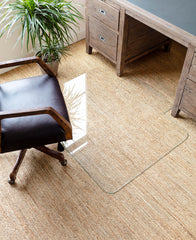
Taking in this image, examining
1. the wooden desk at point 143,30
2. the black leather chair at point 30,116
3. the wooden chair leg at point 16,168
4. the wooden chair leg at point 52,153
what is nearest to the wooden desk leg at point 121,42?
the wooden desk at point 143,30

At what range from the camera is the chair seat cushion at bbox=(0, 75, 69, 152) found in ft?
5.39

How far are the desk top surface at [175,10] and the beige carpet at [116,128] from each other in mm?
724

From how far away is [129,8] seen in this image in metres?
2.18

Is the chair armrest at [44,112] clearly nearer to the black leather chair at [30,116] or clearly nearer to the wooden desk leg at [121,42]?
the black leather chair at [30,116]

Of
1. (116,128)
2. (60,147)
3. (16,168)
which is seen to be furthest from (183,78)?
(16,168)

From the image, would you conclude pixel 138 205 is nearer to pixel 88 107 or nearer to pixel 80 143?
pixel 80 143

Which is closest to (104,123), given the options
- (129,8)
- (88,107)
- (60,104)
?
(88,107)

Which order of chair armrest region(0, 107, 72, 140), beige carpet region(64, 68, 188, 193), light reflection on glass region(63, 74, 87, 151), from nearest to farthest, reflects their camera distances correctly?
chair armrest region(0, 107, 72, 140) → beige carpet region(64, 68, 188, 193) → light reflection on glass region(63, 74, 87, 151)

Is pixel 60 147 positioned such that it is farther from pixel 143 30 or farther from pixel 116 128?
pixel 143 30

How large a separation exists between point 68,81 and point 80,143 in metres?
0.73

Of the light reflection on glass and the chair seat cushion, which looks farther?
the light reflection on glass

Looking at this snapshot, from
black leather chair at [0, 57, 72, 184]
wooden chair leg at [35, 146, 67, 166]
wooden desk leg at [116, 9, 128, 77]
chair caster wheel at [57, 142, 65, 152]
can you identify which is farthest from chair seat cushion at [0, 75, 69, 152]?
wooden desk leg at [116, 9, 128, 77]

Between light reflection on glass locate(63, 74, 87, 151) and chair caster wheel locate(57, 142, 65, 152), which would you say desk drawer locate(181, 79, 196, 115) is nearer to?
light reflection on glass locate(63, 74, 87, 151)

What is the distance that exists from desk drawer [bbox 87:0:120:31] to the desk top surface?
198 millimetres
